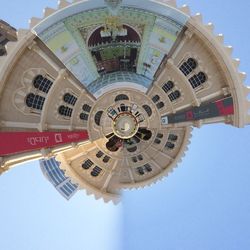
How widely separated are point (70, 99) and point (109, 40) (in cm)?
570

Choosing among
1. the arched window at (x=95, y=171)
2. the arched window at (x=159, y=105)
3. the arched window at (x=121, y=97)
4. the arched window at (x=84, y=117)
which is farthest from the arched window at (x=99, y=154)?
the arched window at (x=159, y=105)

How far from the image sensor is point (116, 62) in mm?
30203

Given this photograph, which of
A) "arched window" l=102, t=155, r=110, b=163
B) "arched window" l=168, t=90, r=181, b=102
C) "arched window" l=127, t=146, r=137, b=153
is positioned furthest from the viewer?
"arched window" l=102, t=155, r=110, b=163

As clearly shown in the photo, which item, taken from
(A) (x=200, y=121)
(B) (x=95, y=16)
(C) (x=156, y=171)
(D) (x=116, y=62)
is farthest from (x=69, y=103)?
(C) (x=156, y=171)

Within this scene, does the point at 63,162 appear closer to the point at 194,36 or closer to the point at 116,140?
the point at 116,140

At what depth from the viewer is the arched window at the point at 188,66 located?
29.0m

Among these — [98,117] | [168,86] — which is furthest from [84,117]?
[168,86]

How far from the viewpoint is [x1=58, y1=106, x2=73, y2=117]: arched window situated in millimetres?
29453

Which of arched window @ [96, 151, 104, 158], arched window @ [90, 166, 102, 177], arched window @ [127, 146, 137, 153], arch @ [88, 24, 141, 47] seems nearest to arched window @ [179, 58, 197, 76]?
arch @ [88, 24, 141, 47]

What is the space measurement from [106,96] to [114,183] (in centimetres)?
1160

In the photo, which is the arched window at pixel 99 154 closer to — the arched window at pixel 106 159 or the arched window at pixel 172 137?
the arched window at pixel 106 159

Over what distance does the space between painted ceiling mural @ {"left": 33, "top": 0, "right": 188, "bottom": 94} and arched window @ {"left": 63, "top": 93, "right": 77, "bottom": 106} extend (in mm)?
1457

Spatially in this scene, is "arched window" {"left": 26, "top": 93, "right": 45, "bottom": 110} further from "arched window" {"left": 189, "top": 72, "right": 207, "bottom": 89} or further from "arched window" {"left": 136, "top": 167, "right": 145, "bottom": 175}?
"arched window" {"left": 136, "top": 167, "right": 145, "bottom": 175}

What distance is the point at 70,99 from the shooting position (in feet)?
97.1
